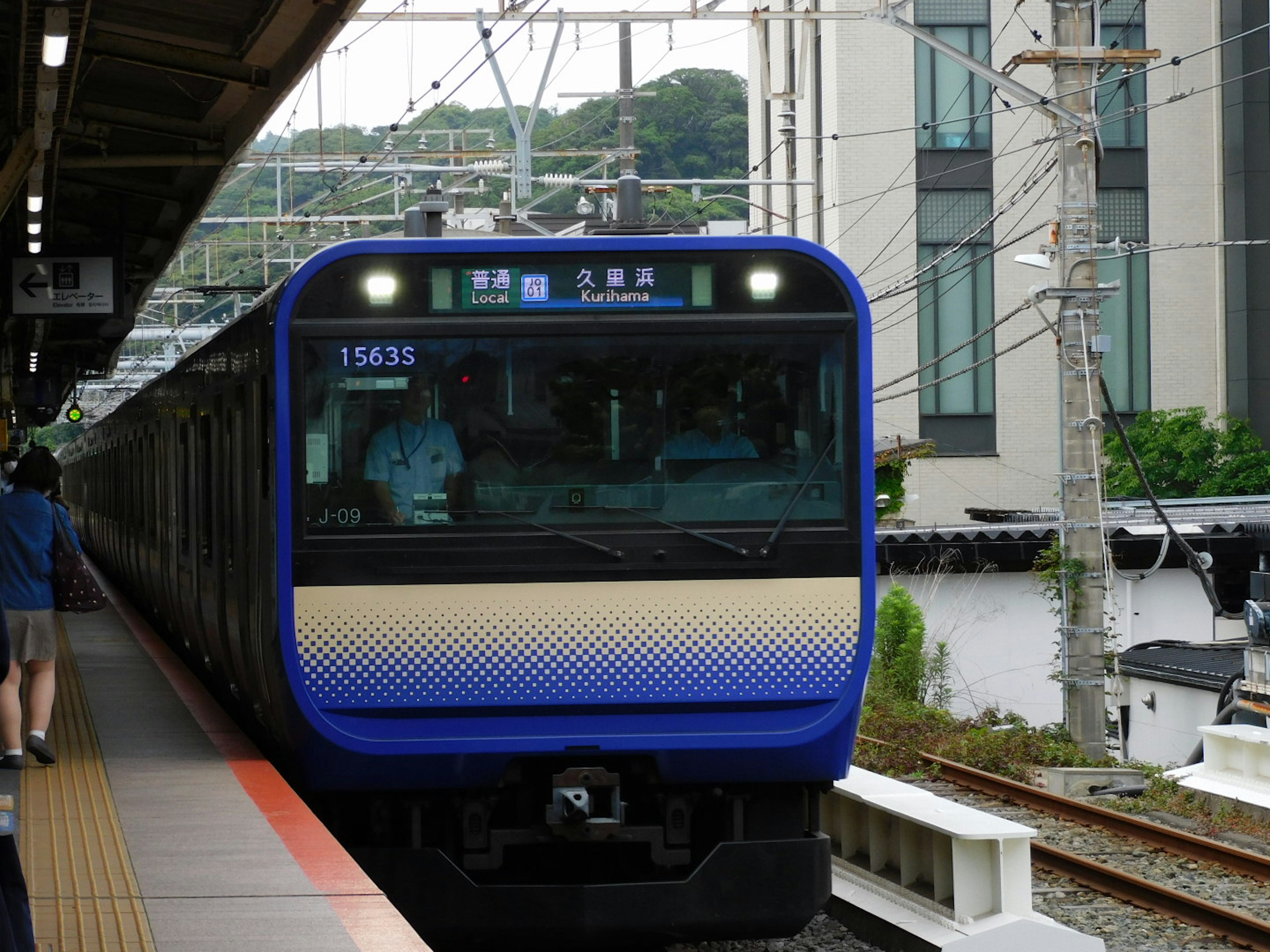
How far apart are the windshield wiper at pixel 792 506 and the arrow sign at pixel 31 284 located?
33.9 ft

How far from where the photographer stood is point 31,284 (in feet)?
49.6

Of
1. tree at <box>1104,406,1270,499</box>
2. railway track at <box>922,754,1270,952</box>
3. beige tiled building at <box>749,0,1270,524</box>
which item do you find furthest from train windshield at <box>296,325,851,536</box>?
tree at <box>1104,406,1270,499</box>

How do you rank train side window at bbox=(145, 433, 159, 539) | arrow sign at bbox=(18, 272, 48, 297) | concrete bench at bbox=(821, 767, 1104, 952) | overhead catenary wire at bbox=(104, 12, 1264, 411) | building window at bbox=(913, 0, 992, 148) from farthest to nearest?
building window at bbox=(913, 0, 992, 148), overhead catenary wire at bbox=(104, 12, 1264, 411), arrow sign at bbox=(18, 272, 48, 297), train side window at bbox=(145, 433, 159, 539), concrete bench at bbox=(821, 767, 1104, 952)

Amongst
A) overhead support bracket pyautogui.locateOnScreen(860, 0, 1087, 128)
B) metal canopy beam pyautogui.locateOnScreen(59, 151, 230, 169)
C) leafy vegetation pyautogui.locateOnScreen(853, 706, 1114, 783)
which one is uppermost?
overhead support bracket pyautogui.locateOnScreen(860, 0, 1087, 128)

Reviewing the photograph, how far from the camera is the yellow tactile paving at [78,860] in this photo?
5.17 m

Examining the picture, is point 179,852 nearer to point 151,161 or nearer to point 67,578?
point 67,578

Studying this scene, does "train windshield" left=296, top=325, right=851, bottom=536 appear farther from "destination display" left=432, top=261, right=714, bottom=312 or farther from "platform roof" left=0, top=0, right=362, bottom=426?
"platform roof" left=0, top=0, right=362, bottom=426

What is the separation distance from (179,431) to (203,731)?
261cm

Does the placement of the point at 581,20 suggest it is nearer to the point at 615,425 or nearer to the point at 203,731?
the point at 203,731

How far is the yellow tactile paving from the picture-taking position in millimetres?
5172

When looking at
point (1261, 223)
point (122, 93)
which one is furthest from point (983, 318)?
point (122, 93)

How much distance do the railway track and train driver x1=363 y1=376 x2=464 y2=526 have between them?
4588mm

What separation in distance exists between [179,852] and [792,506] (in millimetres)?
2577

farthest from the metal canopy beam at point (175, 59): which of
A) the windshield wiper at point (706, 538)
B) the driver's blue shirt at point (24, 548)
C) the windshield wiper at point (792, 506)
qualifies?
the windshield wiper at point (792, 506)
